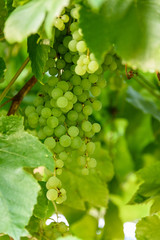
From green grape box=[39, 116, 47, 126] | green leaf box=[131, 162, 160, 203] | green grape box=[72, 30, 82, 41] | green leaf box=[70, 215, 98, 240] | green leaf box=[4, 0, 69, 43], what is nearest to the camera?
green leaf box=[4, 0, 69, 43]

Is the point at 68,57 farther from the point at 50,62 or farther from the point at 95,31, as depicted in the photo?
the point at 95,31

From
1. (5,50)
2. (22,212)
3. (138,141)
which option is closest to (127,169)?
(138,141)

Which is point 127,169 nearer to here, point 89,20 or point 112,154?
point 112,154

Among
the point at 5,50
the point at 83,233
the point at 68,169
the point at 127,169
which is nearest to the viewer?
the point at 68,169

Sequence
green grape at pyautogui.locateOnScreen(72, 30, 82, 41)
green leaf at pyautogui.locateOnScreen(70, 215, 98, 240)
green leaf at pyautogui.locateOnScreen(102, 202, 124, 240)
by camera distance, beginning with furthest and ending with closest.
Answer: green leaf at pyautogui.locateOnScreen(70, 215, 98, 240) < green leaf at pyautogui.locateOnScreen(102, 202, 124, 240) < green grape at pyautogui.locateOnScreen(72, 30, 82, 41)

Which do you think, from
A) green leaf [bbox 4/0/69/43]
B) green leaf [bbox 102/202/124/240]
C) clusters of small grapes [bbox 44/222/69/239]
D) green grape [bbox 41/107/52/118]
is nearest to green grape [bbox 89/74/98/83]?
green grape [bbox 41/107/52/118]

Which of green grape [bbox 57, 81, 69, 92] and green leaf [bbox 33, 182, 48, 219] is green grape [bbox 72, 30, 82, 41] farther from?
green leaf [bbox 33, 182, 48, 219]
